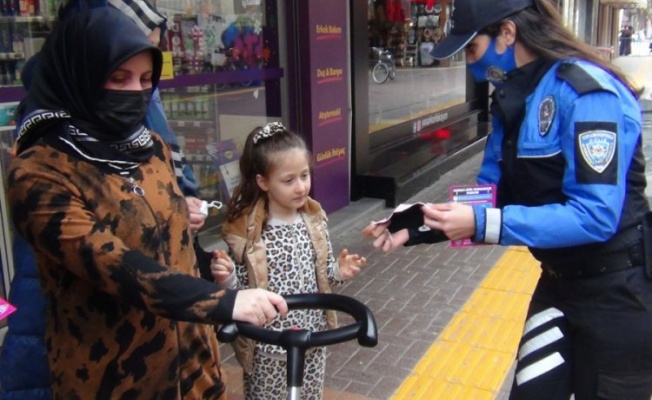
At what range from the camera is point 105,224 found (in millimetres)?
1874

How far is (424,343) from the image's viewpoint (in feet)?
14.5

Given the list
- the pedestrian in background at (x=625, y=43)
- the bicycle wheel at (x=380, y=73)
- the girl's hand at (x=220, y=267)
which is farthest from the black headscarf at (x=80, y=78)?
the pedestrian in background at (x=625, y=43)

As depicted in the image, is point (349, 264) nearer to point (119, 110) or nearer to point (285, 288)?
point (285, 288)

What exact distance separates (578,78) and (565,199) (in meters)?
0.36

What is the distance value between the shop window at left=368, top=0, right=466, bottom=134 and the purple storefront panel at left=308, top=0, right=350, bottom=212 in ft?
5.32

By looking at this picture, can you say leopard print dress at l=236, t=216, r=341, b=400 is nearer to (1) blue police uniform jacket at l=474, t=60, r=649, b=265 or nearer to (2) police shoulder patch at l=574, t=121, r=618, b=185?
(1) blue police uniform jacket at l=474, t=60, r=649, b=265

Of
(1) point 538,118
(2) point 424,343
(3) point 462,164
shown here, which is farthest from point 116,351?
(3) point 462,164

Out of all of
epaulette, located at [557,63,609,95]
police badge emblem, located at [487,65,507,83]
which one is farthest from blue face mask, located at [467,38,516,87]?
epaulette, located at [557,63,609,95]

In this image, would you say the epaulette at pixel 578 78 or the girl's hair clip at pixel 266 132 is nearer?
the epaulette at pixel 578 78

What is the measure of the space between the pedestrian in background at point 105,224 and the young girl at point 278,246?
Answer: 70 centimetres

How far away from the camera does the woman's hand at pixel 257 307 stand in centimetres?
173

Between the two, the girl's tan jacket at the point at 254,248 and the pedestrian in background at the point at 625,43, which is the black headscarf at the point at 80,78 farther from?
the pedestrian in background at the point at 625,43

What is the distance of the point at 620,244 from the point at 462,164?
7935mm

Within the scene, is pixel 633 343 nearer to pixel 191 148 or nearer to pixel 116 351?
pixel 116 351
